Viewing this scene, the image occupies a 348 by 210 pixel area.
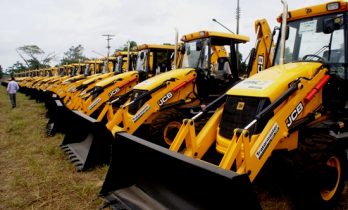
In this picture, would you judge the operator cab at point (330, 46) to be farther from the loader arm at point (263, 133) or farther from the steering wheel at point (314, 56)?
the loader arm at point (263, 133)

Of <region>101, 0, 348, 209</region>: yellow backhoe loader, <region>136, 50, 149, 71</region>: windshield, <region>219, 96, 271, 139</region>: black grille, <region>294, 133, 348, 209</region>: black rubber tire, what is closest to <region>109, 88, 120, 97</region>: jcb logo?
<region>136, 50, 149, 71</region>: windshield

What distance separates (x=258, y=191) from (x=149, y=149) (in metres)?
1.66

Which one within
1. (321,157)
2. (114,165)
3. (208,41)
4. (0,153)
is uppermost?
(208,41)

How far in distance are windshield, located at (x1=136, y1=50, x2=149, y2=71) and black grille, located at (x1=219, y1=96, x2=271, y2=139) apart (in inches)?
217

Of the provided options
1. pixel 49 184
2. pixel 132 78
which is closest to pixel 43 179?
pixel 49 184

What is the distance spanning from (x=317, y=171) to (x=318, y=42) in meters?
2.05

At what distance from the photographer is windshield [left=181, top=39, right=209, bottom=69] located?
712 centimetres

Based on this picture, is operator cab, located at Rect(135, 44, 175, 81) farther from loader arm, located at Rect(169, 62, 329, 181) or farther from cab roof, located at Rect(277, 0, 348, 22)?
loader arm, located at Rect(169, 62, 329, 181)

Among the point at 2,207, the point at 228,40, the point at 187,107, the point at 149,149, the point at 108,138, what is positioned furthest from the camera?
the point at 228,40

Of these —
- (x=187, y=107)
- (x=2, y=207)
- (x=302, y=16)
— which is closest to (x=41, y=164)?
(x=2, y=207)

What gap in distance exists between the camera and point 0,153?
23.6 feet

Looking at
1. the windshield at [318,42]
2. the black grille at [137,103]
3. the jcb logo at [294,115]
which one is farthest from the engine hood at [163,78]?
the jcb logo at [294,115]

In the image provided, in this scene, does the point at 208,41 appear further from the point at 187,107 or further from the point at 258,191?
the point at 258,191

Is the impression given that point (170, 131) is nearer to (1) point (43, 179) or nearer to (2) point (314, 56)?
(1) point (43, 179)
